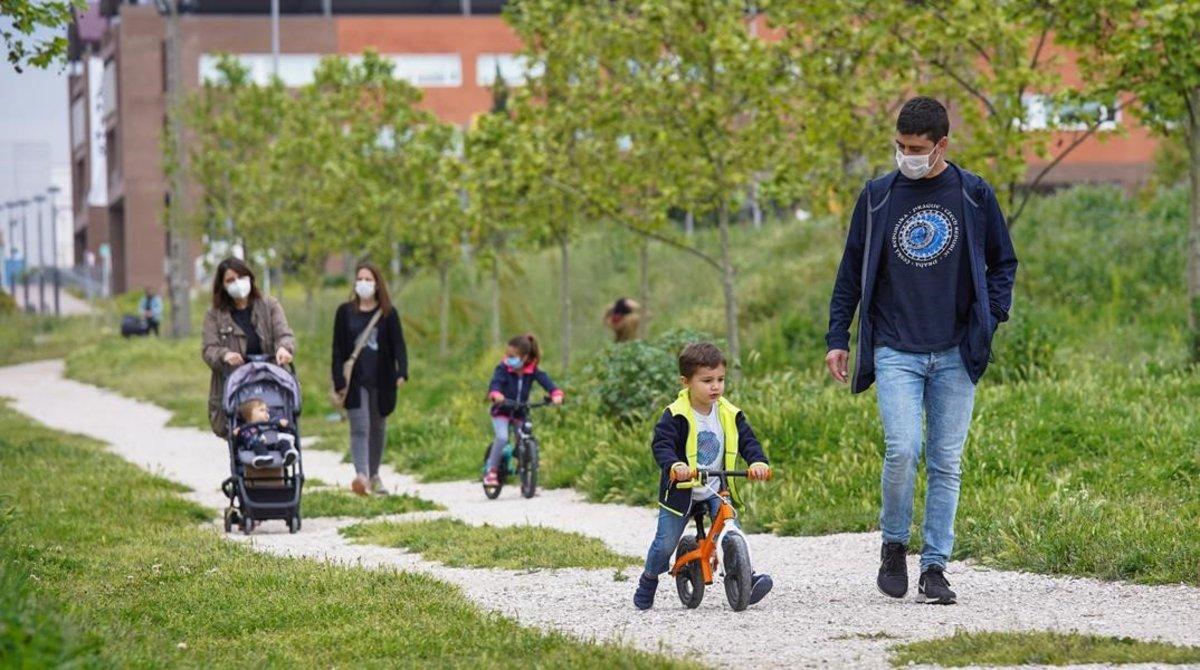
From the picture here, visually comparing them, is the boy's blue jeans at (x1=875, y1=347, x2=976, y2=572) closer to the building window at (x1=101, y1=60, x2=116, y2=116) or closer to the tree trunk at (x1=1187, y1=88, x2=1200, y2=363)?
the tree trunk at (x1=1187, y1=88, x2=1200, y2=363)

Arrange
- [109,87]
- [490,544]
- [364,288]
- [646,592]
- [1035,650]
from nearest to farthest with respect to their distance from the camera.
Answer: [1035,650]
[646,592]
[490,544]
[364,288]
[109,87]

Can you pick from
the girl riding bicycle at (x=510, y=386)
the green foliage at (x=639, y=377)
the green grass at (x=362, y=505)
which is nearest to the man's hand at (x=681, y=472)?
the green grass at (x=362, y=505)

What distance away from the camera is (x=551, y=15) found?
25516 millimetres

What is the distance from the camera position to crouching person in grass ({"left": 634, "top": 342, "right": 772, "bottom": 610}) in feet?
27.3

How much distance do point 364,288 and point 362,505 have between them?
77.9 inches

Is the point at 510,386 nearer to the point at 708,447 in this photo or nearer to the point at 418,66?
the point at 708,447

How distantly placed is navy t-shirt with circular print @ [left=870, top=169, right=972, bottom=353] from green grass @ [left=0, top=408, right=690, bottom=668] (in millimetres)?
2181

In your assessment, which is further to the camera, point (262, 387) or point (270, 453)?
point (262, 387)

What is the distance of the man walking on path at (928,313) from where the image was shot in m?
8.28

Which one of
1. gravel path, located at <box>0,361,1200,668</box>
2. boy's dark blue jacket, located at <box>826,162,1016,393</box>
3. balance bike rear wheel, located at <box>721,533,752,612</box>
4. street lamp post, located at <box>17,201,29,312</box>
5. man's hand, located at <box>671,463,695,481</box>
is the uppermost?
boy's dark blue jacket, located at <box>826,162,1016,393</box>

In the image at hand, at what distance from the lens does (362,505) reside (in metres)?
13.7

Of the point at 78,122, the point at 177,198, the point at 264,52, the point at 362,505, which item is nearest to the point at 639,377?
the point at 362,505

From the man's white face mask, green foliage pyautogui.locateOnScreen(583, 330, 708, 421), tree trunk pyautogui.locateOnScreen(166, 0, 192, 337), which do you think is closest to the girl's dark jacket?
A: green foliage pyautogui.locateOnScreen(583, 330, 708, 421)

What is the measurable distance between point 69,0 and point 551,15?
46.1ft
